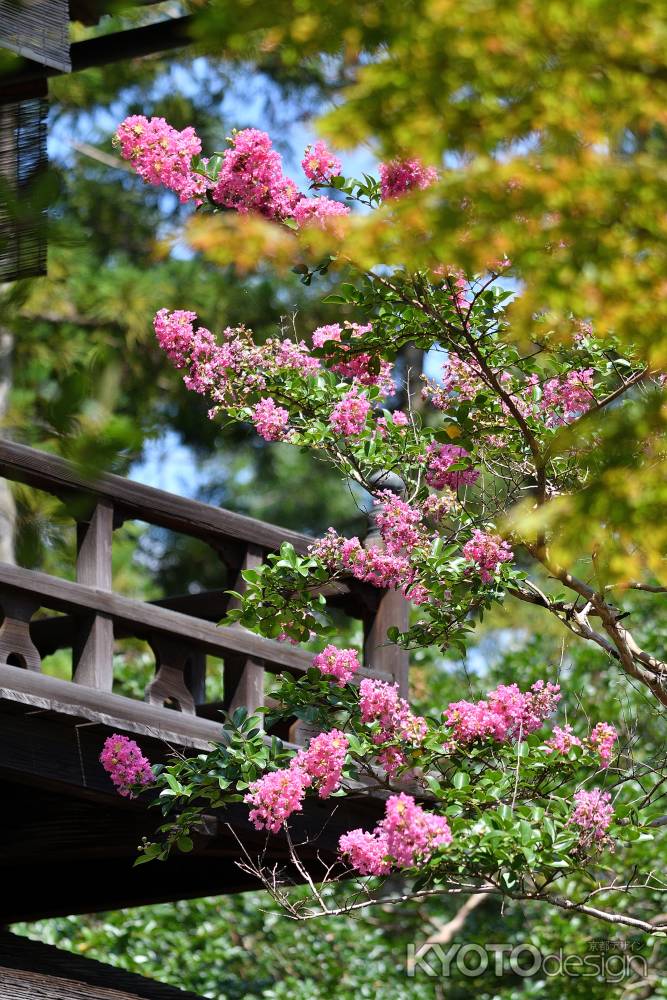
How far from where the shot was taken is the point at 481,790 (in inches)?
187

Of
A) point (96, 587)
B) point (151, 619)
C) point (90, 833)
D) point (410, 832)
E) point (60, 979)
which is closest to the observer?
point (410, 832)

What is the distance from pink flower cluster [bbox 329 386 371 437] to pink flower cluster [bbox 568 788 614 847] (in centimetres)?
148

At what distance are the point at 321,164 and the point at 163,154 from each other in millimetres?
543

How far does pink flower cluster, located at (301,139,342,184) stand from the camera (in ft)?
15.6

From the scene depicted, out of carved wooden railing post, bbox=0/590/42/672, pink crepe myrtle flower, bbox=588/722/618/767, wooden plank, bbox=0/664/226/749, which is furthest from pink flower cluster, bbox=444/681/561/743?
carved wooden railing post, bbox=0/590/42/672

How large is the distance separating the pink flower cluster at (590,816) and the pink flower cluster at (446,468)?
1224 mm

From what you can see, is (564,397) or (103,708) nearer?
(103,708)

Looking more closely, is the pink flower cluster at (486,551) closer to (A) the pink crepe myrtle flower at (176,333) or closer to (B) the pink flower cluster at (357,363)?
(B) the pink flower cluster at (357,363)

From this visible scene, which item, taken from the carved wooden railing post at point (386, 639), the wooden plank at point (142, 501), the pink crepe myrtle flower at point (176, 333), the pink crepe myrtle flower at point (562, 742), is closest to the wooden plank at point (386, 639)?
the carved wooden railing post at point (386, 639)

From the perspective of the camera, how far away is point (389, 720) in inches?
189

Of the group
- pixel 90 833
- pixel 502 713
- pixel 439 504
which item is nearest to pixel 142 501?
pixel 439 504

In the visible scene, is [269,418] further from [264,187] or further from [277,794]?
[277,794]

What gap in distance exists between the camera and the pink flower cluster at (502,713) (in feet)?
16.0

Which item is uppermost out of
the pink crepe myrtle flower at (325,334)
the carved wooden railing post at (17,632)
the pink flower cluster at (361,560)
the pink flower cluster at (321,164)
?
the pink flower cluster at (321,164)
